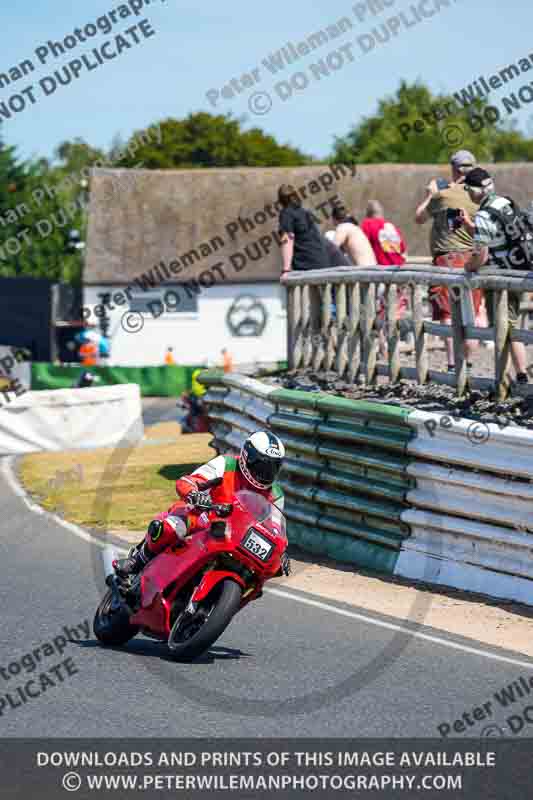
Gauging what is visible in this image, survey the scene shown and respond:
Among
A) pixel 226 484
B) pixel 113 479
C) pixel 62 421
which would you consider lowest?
pixel 113 479

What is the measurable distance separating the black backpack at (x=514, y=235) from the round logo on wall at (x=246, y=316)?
162ft

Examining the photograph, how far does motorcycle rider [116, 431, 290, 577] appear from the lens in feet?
26.8

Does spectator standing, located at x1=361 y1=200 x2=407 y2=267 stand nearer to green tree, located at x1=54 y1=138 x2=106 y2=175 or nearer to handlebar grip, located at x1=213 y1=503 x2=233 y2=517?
handlebar grip, located at x1=213 y1=503 x2=233 y2=517

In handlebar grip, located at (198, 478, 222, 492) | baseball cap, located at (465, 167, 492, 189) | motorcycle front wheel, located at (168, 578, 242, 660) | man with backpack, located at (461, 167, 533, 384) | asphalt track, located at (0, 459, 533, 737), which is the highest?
baseball cap, located at (465, 167, 492, 189)

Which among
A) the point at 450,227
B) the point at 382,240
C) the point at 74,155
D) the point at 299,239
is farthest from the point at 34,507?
the point at 74,155

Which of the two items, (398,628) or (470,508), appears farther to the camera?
(470,508)

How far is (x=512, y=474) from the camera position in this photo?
1051cm

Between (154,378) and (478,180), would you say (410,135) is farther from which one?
(478,180)

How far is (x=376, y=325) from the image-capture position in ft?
47.1

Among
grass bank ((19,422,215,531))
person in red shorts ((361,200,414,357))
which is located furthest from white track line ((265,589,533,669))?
person in red shorts ((361,200,414,357))

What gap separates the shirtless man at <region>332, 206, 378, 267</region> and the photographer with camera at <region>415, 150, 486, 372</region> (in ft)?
5.13

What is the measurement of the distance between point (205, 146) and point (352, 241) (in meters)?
71.3

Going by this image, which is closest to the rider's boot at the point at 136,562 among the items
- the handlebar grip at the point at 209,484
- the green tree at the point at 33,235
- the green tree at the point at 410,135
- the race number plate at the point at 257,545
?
the handlebar grip at the point at 209,484
